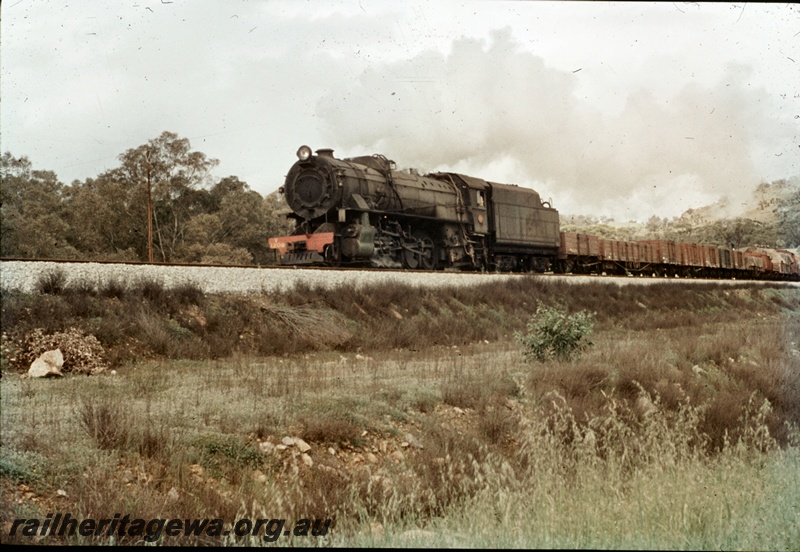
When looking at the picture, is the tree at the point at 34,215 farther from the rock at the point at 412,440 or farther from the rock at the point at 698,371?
the rock at the point at 698,371

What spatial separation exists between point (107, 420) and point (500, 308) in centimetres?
1678

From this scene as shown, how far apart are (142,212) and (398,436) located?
24.8m

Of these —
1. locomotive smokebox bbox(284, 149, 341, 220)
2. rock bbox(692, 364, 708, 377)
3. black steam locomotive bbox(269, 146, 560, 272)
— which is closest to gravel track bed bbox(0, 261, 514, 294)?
black steam locomotive bbox(269, 146, 560, 272)

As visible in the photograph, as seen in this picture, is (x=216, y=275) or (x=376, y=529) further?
(x=216, y=275)

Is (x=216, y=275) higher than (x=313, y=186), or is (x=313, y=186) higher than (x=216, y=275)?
(x=313, y=186)

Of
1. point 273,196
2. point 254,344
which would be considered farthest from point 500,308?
point 273,196

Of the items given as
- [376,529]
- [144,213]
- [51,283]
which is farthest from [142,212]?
[376,529]

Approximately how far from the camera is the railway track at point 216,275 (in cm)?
1356

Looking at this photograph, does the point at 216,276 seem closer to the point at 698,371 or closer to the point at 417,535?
the point at 698,371

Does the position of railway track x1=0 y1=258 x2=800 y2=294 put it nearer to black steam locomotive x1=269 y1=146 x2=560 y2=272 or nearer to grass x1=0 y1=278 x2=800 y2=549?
grass x1=0 y1=278 x2=800 y2=549

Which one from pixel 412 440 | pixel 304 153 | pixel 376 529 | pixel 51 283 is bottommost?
pixel 376 529

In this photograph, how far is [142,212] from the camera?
3053cm

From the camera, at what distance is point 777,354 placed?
617 inches

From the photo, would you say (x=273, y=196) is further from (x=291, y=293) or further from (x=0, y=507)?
(x=0, y=507)
